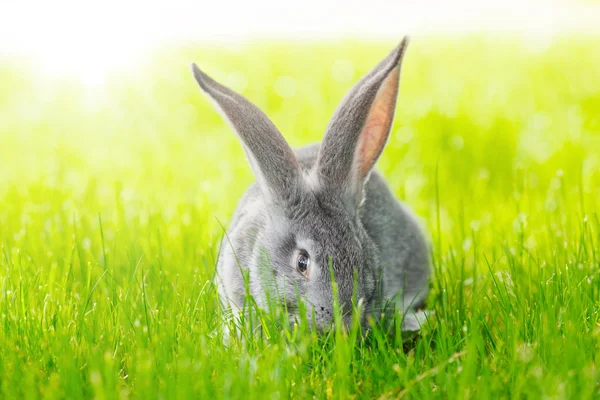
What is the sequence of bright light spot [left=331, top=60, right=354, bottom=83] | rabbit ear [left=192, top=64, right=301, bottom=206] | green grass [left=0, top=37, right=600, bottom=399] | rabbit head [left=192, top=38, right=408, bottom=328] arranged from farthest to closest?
bright light spot [left=331, top=60, right=354, bottom=83], rabbit ear [left=192, top=64, right=301, bottom=206], rabbit head [left=192, top=38, right=408, bottom=328], green grass [left=0, top=37, right=600, bottom=399]

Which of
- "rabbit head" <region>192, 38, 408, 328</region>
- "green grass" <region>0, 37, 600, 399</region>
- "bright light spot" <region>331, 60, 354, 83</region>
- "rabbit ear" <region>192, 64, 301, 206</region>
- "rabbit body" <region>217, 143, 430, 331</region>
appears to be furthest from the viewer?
"bright light spot" <region>331, 60, 354, 83</region>

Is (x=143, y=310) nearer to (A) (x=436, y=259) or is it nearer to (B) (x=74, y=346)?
(B) (x=74, y=346)

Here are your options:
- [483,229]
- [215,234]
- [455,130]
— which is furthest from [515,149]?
[215,234]

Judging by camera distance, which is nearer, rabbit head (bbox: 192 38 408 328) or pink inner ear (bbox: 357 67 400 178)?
rabbit head (bbox: 192 38 408 328)

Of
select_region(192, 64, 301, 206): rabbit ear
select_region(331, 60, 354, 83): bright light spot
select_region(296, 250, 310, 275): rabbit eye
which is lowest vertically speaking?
select_region(296, 250, 310, 275): rabbit eye

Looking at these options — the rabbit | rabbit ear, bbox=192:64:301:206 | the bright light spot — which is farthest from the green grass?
rabbit ear, bbox=192:64:301:206

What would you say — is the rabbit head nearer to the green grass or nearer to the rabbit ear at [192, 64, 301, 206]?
the rabbit ear at [192, 64, 301, 206]

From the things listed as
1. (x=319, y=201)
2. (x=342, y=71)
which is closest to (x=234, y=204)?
(x=319, y=201)

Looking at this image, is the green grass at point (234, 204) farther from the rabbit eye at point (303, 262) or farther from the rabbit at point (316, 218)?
the rabbit eye at point (303, 262)
